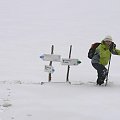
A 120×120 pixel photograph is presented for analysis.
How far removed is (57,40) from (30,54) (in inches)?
188

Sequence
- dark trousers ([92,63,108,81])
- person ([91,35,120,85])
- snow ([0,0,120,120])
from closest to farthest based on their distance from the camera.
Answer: snow ([0,0,120,120]) → person ([91,35,120,85]) → dark trousers ([92,63,108,81])

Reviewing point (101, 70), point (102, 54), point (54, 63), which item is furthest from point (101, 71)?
point (54, 63)

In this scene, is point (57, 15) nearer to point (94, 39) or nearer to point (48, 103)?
point (94, 39)

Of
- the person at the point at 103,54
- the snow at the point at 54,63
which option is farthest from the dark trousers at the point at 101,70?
the snow at the point at 54,63

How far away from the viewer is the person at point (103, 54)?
919 centimetres

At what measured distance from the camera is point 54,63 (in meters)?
15.8

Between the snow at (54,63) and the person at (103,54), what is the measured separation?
0.40 m


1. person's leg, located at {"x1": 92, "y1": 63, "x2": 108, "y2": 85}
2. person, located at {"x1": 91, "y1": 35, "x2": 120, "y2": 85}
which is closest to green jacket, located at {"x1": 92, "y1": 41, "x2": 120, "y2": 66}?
person, located at {"x1": 91, "y1": 35, "x2": 120, "y2": 85}

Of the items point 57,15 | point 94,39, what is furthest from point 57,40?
point 57,15

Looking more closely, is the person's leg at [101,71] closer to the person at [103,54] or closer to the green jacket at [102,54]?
the person at [103,54]

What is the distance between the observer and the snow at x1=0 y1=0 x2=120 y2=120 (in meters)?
6.41

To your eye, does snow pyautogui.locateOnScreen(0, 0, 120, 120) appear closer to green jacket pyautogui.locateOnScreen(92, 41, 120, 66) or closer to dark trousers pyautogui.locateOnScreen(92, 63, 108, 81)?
dark trousers pyautogui.locateOnScreen(92, 63, 108, 81)

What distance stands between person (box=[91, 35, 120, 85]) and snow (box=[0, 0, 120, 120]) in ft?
1.33

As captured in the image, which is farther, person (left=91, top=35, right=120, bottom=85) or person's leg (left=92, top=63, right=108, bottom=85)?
person's leg (left=92, top=63, right=108, bottom=85)
